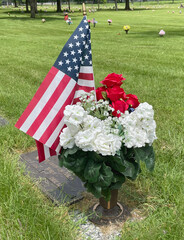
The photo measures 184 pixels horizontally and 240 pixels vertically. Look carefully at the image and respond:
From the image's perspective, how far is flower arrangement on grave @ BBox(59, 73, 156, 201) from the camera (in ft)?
6.73

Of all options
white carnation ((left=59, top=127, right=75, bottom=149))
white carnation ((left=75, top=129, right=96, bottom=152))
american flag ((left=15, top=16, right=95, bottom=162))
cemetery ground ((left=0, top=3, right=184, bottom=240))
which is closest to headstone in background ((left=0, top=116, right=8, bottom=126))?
cemetery ground ((left=0, top=3, right=184, bottom=240))

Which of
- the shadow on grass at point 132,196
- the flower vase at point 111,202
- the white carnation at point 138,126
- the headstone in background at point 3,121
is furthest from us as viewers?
the headstone in background at point 3,121

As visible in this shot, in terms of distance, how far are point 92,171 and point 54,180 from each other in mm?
1006

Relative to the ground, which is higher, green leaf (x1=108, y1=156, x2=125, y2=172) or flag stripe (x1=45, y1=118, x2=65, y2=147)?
flag stripe (x1=45, y1=118, x2=65, y2=147)

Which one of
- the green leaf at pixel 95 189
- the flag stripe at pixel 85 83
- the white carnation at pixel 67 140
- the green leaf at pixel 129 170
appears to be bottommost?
the green leaf at pixel 95 189

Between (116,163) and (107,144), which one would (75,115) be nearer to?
(107,144)

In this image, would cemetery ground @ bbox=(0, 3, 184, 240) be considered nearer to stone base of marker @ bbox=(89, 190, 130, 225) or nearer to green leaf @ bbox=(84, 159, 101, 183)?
stone base of marker @ bbox=(89, 190, 130, 225)

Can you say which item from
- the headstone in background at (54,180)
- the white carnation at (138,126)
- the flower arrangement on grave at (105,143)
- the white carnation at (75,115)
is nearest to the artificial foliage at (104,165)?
the flower arrangement on grave at (105,143)

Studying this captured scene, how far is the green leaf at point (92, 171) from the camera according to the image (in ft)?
6.89

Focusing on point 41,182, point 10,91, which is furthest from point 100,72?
point 41,182

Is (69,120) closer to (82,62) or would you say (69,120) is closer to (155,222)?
(82,62)

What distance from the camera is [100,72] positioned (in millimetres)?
7664

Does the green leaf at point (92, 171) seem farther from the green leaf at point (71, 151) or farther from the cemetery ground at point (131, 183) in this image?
the cemetery ground at point (131, 183)

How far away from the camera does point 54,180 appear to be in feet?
9.81
